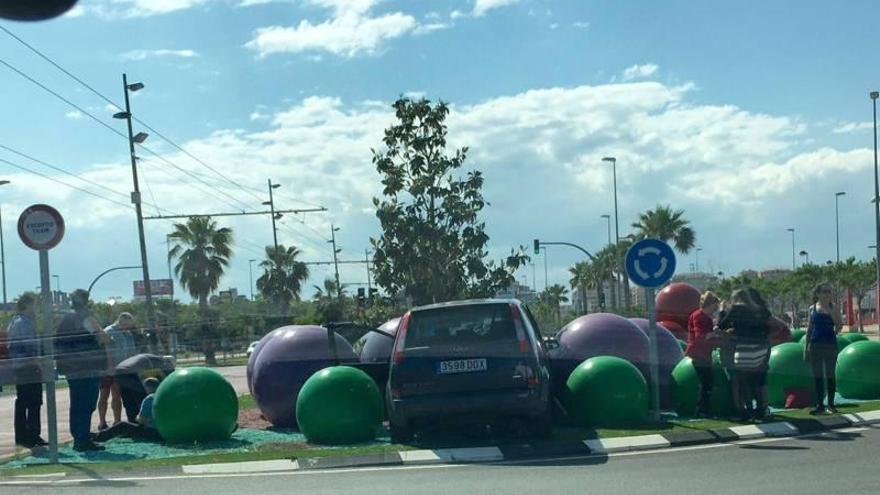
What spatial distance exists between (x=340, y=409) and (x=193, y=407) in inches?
77.2

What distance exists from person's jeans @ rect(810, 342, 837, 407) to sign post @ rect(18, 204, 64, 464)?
30.3 ft

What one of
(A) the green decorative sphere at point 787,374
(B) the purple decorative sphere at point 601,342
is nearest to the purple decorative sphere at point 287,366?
(B) the purple decorative sphere at point 601,342

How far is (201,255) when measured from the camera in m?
58.9

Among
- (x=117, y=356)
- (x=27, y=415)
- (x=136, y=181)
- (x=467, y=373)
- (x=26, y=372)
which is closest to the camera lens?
(x=467, y=373)

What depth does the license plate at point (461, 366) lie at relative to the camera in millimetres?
11648

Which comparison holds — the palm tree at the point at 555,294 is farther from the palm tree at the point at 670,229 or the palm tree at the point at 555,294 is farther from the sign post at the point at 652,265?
the sign post at the point at 652,265

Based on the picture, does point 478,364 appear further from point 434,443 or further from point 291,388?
point 291,388

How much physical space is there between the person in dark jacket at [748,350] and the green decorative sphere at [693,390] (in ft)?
1.75

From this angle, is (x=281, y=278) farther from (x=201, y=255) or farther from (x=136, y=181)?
(x=136, y=181)

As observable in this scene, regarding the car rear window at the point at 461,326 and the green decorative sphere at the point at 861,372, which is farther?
the green decorative sphere at the point at 861,372

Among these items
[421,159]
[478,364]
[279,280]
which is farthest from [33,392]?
[279,280]

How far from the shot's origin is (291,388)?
14891 millimetres

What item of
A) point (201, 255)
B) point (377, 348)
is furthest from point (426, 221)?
point (201, 255)

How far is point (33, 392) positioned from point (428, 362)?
5468 millimetres
